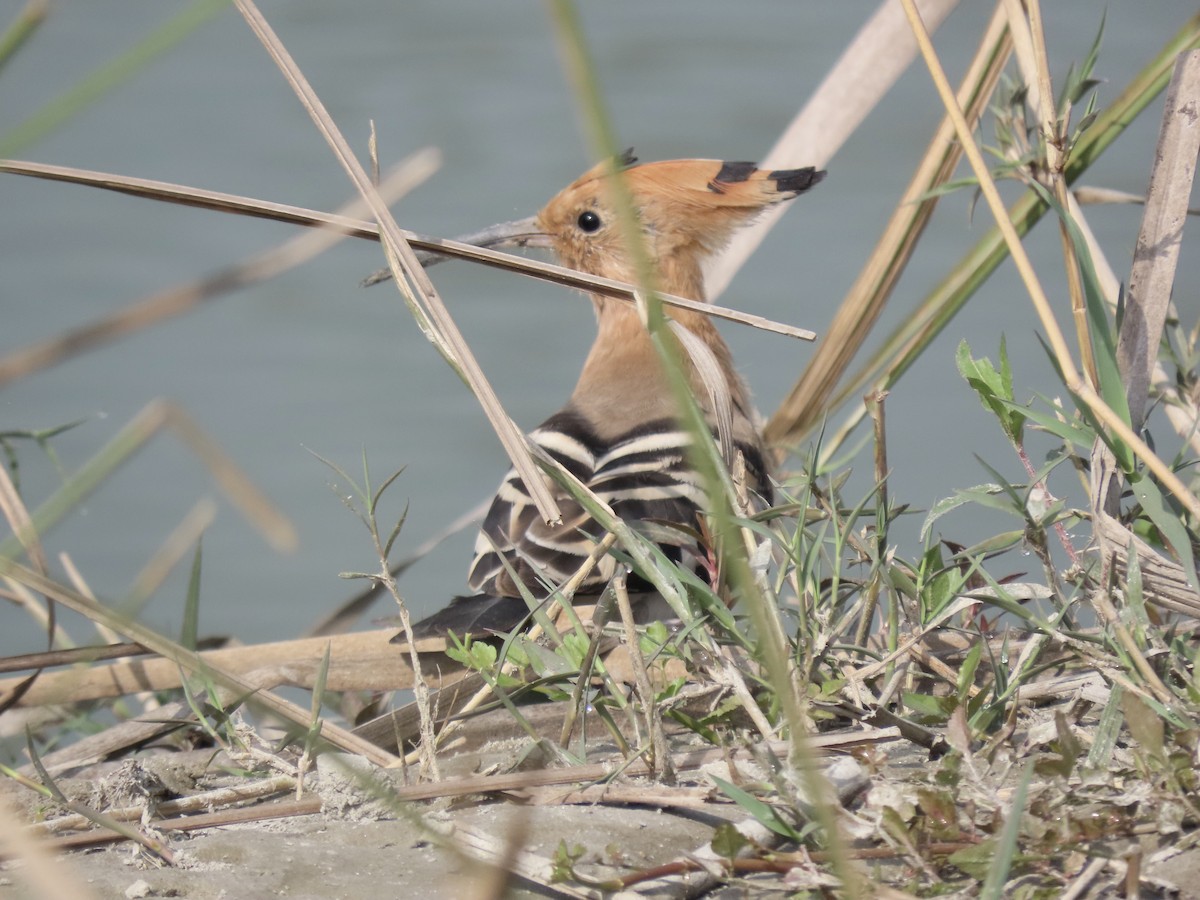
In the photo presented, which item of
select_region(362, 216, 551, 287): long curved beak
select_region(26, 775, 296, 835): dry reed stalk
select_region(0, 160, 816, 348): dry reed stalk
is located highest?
select_region(362, 216, 551, 287): long curved beak

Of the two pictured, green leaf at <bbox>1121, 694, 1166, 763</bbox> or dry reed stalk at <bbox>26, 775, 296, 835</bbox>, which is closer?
green leaf at <bbox>1121, 694, 1166, 763</bbox>

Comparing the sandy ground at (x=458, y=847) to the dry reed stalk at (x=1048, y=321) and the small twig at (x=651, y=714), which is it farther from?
the dry reed stalk at (x=1048, y=321)

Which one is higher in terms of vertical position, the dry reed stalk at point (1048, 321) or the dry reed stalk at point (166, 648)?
the dry reed stalk at point (1048, 321)

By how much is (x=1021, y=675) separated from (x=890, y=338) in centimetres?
150

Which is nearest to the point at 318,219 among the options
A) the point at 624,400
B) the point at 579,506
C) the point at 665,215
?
the point at 579,506

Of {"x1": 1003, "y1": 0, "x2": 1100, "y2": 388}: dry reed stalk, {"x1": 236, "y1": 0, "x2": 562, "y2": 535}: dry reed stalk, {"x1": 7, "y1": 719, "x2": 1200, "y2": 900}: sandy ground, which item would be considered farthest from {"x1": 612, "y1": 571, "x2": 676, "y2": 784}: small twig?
{"x1": 1003, "y1": 0, "x2": 1100, "y2": 388}: dry reed stalk

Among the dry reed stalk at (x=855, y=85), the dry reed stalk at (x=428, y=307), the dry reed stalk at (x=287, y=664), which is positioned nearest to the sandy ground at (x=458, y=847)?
the dry reed stalk at (x=428, y=307)

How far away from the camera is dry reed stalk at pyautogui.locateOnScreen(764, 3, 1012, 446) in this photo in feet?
8.89

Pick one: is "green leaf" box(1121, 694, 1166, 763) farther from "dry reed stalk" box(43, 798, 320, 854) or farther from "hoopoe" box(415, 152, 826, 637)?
"hoopoe" box(415, 152, 826, 637)

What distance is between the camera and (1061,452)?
1797mm

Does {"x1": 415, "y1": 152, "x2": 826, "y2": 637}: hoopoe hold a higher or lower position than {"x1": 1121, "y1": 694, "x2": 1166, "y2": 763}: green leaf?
higher

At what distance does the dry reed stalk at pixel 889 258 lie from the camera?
271 cm

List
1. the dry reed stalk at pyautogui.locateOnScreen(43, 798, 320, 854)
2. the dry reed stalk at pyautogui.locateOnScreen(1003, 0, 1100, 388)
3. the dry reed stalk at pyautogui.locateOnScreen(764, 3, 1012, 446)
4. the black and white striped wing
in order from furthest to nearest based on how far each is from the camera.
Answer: the black and white striped wing
the dry reed stalk at pyautogui.locateOnScreen(764, 3, 1012, 446)
the dry reed stalk at pyautogui.locateOnScreen(1003, 0, 1100, 388)
the dry reed stalk at pyautogui.locateOnScreen(43, 798, 320, 854)

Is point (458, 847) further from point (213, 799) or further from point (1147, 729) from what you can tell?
point (1147, 729)
